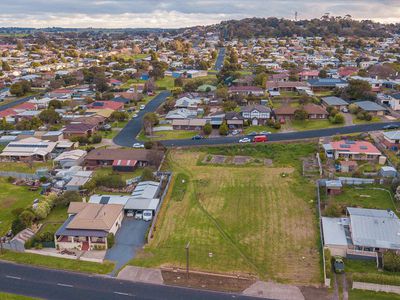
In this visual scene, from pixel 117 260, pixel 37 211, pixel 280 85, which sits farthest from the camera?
pixel 280 85

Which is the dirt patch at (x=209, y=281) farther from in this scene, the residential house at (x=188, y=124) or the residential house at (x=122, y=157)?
the residential house at (x=188, y=124)

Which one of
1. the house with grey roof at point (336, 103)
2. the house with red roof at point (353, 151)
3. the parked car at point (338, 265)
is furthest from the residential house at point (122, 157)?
the house with grey roof at point (336, 103)

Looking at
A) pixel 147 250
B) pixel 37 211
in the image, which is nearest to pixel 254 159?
pixel 147 250

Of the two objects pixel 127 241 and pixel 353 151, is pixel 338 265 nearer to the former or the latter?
pixel 127 241

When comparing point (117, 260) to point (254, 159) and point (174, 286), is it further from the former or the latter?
point (254, 159)

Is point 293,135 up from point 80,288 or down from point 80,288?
up

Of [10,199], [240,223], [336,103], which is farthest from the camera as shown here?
[336,103]

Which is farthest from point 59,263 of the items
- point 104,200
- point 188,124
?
point 188,124

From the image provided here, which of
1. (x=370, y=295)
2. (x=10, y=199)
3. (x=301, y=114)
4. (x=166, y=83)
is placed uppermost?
(x=301, y=114)
